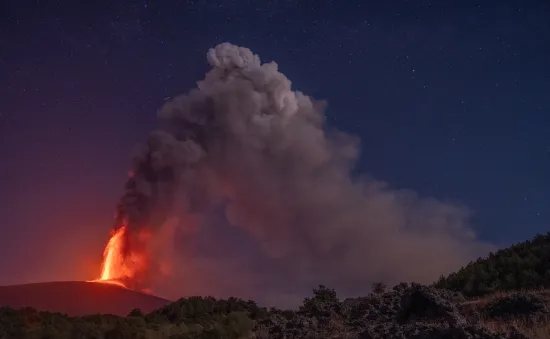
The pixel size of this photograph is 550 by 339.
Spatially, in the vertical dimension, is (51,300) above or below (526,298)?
above

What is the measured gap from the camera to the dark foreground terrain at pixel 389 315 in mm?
12898

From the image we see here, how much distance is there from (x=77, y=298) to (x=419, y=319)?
62.9 m

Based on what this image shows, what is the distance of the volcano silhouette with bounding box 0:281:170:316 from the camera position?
6650 cm

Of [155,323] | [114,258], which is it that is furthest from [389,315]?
[114,258]

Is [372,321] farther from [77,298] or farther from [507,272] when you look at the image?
[77,298]

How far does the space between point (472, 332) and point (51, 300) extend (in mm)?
68114

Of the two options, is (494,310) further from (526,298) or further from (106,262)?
(106,262)

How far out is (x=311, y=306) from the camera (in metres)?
23.0

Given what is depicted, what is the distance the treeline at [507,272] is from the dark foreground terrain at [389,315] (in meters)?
0.05

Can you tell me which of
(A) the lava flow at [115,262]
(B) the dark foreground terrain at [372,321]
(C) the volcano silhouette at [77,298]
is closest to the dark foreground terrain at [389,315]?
(B) the dark foreground terrain at [372,321]

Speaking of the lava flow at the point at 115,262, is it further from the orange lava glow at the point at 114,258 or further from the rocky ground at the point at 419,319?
the rocky ground at the point at 419,319

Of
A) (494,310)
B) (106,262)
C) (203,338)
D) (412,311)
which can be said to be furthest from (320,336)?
(106,262)

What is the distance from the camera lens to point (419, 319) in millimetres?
15148

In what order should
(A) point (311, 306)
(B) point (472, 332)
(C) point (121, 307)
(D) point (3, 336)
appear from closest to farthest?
(B) point (472, 332), (A) point (311, 306), (D) point (3, 336), (C) point (121, 307)
